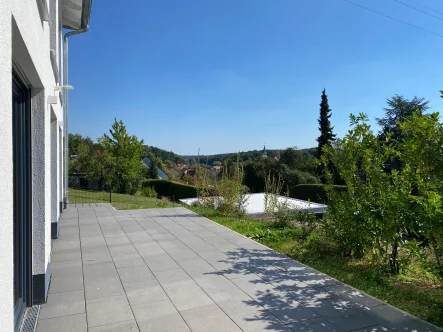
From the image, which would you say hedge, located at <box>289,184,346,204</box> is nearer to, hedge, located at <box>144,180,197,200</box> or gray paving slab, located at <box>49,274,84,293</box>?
hedge, located at <box>144,180,197,200</box>

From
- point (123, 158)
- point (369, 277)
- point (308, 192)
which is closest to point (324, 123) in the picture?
point (308, 192)

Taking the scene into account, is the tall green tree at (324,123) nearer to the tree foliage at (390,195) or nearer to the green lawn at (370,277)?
the green lawn at (370,277)

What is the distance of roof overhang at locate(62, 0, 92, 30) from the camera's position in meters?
7.61

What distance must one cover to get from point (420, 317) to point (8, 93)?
12.0ft

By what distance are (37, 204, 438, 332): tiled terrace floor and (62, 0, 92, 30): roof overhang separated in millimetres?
5559

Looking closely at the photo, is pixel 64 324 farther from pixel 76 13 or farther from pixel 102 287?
pixel 76 13

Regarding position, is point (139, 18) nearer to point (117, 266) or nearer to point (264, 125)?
point (117, 266)

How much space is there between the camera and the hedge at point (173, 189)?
1961 centimetres

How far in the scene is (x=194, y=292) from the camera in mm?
3439

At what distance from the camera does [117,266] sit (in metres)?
4.28

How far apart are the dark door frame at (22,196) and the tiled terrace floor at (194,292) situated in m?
0.28

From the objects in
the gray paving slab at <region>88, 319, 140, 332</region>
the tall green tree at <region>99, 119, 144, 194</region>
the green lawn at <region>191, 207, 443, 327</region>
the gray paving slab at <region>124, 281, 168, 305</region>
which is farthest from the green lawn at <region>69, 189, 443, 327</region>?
the tall green tree at <region>99, 119, 144, 194</region>

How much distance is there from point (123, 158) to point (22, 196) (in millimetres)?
17092

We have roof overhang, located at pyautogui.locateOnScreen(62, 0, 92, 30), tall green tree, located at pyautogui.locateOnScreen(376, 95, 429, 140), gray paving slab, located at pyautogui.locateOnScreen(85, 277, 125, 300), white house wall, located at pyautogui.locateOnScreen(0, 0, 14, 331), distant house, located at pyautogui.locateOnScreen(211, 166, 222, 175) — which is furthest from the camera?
tall green tree, located at pyautogui.locateOnScreen(376, 95, 429, 140)
